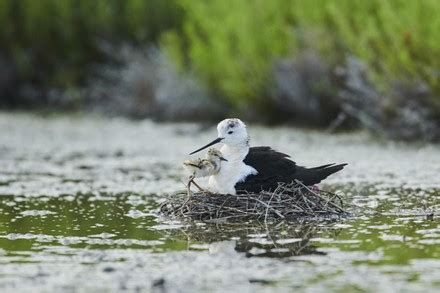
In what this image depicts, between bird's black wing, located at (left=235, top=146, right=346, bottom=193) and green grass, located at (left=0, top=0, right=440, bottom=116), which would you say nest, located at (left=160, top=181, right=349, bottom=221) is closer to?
bird's black wing, located at (left=235, top=146, right=346, bottom=193)

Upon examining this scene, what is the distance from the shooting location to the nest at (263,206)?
351 inches

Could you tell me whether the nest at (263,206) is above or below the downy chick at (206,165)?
below

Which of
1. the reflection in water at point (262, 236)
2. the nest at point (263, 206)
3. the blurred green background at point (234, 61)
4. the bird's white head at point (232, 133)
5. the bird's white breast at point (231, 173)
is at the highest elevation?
the blurred green background at point (234, 61)

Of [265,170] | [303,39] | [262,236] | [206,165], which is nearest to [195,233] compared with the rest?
[262,236]

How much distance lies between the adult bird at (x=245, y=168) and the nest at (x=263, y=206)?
0.23ft

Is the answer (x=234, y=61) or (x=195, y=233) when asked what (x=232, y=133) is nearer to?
(x=195, y=233)

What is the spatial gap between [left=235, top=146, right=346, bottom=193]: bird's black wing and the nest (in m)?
0.07

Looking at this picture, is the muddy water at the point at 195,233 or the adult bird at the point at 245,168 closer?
the muddy water at the point at 195,233

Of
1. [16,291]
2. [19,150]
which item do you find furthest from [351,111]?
[16,291]

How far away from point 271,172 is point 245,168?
220 millimetres

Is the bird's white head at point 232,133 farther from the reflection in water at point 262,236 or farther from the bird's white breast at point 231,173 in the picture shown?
the reflection in water at point 262,236

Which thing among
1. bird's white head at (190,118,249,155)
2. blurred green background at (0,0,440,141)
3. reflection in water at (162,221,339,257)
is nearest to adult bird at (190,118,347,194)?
bird's white head at (190,118,249,155)

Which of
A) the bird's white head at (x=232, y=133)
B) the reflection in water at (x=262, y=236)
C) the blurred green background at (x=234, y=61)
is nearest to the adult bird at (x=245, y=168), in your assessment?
the bird's white head at (x=232, y=133)

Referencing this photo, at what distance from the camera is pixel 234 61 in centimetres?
1819
